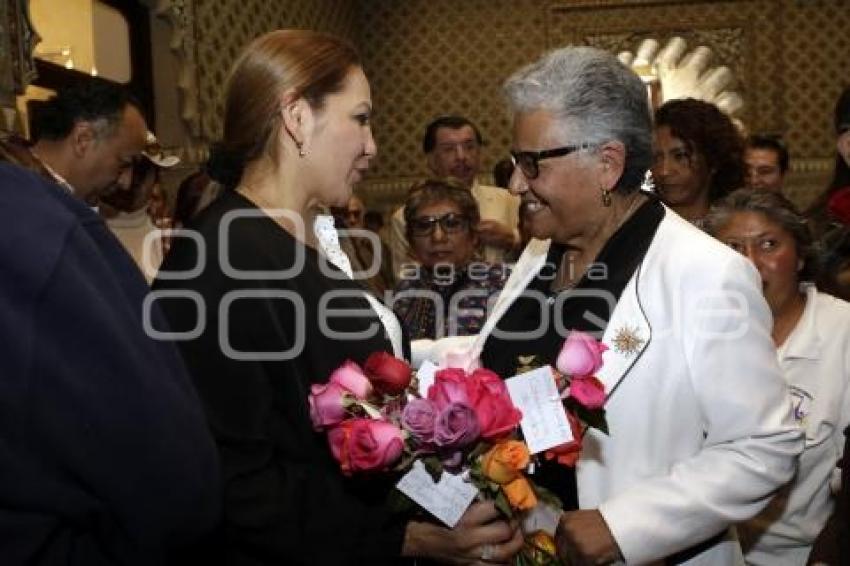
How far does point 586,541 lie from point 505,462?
1.24 feet

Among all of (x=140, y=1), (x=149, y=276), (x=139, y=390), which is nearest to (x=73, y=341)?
(x=139, y=390)

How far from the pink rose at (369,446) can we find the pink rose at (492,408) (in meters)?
0.13

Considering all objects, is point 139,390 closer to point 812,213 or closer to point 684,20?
point 812,213

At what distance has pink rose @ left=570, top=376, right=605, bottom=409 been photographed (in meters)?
1.57

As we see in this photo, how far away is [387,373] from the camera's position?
4.98 ft

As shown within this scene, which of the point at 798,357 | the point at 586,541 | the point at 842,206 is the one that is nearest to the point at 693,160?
the point at 842,206

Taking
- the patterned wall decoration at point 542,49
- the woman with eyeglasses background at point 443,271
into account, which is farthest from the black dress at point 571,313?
the patterned wall decoration at point 542,49

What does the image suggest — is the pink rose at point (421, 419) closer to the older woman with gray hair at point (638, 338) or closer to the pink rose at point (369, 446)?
the pink rose at point (369, 446)

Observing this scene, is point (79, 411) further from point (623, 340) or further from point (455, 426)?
point (623, 340)

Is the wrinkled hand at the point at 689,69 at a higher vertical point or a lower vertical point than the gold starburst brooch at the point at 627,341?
lower

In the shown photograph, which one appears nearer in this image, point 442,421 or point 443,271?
point 442,421

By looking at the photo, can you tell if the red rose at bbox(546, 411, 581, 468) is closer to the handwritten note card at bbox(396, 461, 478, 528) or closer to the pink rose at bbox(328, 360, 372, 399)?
the handwritten note card at bbox(396, 461, 478, 528)

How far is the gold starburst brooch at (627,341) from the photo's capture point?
6.22ft

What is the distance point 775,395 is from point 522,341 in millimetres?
601
